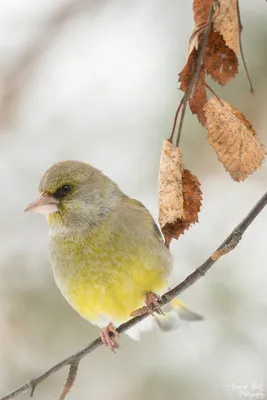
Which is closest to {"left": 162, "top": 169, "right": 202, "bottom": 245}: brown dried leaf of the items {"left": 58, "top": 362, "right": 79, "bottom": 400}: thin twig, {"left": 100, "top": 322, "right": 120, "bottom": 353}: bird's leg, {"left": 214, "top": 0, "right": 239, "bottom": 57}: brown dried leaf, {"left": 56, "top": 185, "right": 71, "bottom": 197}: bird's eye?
{"left": 214, "top": 0, "right": 239, "bottom": 57}: brown dried leaf

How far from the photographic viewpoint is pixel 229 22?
204cm

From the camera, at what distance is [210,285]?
191 inches

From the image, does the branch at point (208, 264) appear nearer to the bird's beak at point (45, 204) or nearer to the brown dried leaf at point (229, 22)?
the brown dried leaf at point (229, 22)

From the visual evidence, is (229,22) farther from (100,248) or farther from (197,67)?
(100,248)

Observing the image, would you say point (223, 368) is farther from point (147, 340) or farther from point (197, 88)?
point (197, 88)

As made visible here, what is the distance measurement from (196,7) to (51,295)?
3.42 metres

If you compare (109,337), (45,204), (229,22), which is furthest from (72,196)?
(229,22)

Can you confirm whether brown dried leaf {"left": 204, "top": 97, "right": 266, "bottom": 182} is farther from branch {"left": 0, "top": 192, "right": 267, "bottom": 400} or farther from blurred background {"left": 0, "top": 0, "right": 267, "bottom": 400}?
blurred background {"left": 0, "top": 0, "right": 267, "bottom": 400}

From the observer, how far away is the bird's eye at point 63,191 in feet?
10.7

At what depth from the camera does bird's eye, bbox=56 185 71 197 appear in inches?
129

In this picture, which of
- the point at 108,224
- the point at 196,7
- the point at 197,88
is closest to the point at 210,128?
the point at 197,88

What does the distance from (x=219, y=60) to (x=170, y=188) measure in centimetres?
44

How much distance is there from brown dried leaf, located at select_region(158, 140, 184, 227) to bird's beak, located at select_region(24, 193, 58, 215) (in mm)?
1066

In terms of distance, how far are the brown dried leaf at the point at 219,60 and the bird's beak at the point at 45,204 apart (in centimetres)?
124
